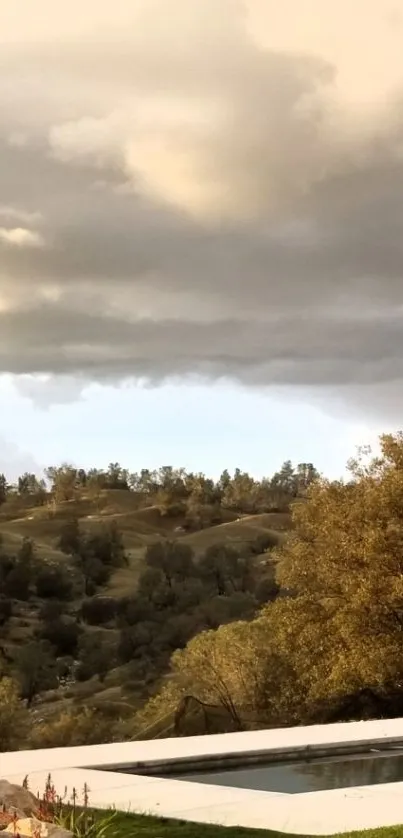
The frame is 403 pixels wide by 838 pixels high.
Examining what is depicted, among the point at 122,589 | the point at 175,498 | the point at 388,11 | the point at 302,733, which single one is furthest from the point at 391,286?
the point at 175,498

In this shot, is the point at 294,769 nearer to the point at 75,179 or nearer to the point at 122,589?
the point at 75,179

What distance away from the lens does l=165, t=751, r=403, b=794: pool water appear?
8.15 metres

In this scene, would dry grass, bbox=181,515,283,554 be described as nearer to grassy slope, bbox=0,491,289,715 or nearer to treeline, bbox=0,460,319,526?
grassy slope, bbox=0,491,289,715

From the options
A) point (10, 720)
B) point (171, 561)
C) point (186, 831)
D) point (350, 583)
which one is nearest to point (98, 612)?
point (171, 561)

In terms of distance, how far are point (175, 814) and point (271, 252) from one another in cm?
1745

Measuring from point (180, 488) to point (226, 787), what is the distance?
68.3 meters

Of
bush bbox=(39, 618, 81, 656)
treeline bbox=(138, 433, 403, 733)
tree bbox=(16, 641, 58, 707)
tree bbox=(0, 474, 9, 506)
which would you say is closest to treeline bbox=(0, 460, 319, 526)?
tree bbox=(0, 474, 9, 506)

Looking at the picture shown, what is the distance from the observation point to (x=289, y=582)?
18844 mm

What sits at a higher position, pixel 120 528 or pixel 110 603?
pixel 120 528

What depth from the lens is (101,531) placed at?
5616cm

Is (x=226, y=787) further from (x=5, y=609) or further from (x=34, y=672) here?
(x=5, y=609)

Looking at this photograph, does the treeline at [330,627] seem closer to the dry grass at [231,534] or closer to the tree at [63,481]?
the dry grass at [231,534]

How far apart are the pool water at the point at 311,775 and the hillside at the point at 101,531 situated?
17.3 m

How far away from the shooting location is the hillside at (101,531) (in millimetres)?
32250
